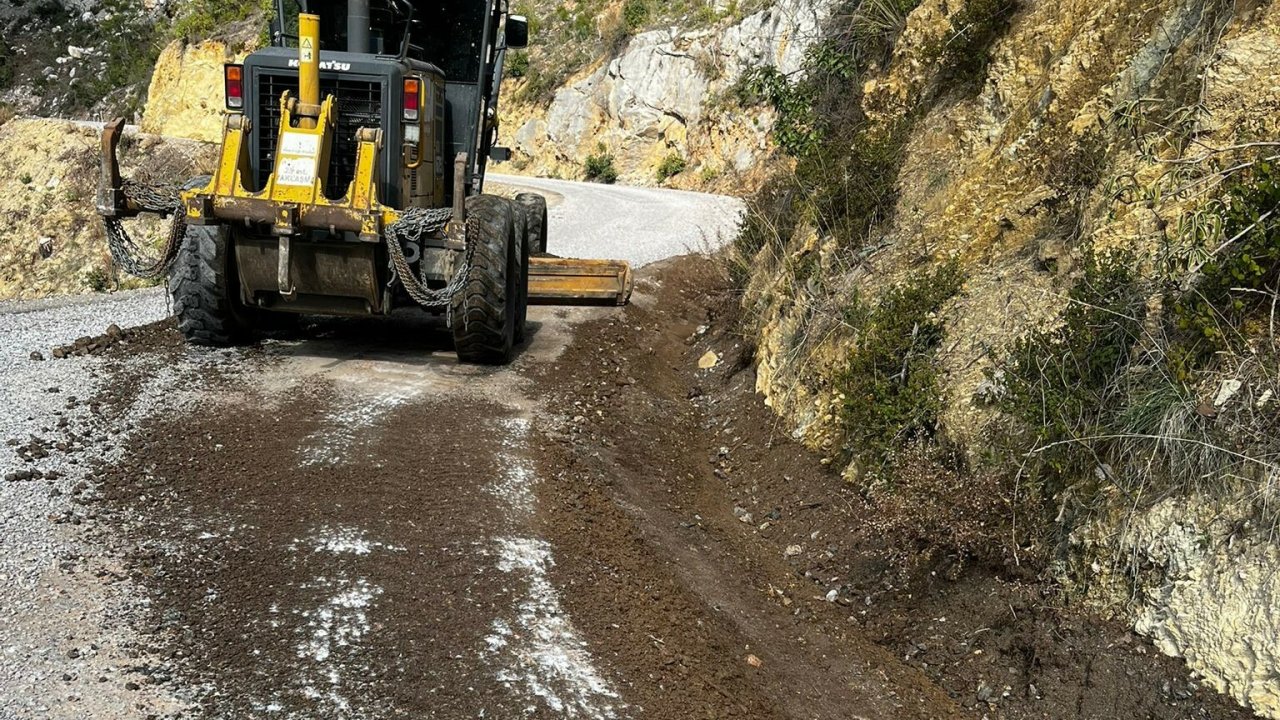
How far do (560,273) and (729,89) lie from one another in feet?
66.6

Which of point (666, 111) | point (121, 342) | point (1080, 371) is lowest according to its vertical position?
point (666, 111)

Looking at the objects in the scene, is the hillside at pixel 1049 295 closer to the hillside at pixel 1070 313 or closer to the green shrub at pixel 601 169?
the hillside at pixel 1070 313

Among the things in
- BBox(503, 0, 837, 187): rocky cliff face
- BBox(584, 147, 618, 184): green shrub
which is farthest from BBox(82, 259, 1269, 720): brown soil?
BBox(584, 147, 618, 184): green shrub

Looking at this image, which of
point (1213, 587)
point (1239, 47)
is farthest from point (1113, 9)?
point (1213, 587)

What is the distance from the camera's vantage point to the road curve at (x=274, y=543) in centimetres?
415

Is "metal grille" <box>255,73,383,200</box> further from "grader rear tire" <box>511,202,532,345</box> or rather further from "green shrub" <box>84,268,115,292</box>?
"green shrub" <box>84,268,115,292</box>

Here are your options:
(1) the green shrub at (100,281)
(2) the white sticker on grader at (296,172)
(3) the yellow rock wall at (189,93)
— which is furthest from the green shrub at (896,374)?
(3) the yellow rock wall at (189,93)

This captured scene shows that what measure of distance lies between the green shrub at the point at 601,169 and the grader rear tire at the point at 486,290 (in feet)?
82.9

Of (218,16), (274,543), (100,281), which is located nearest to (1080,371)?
(274,543)

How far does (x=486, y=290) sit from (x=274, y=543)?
11.4 feet

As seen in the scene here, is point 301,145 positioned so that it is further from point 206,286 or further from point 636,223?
point 636,223

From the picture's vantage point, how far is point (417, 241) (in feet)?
26.2

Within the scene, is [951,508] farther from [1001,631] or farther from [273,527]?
[273,527]

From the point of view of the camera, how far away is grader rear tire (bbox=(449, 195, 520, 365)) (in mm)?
8320
